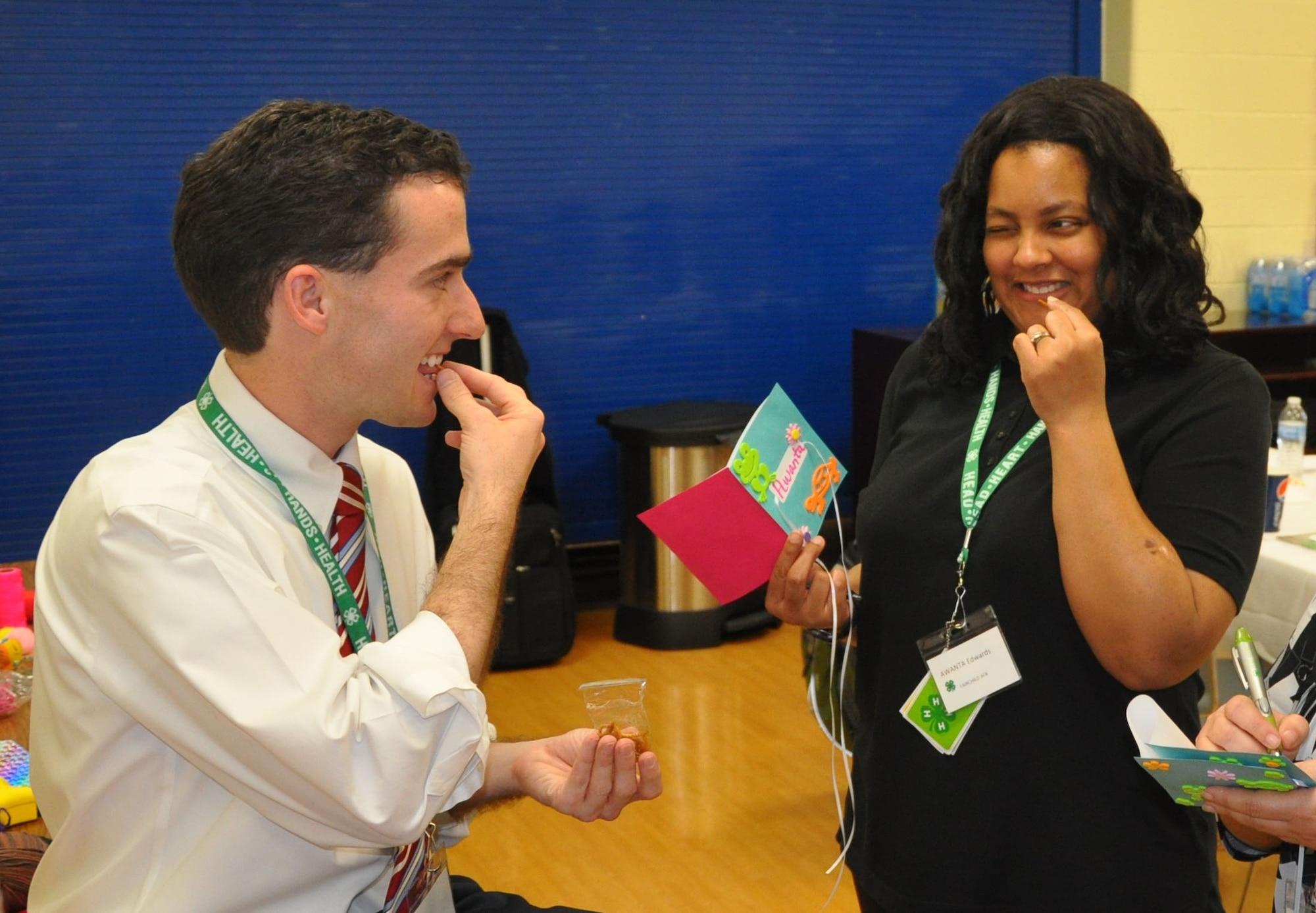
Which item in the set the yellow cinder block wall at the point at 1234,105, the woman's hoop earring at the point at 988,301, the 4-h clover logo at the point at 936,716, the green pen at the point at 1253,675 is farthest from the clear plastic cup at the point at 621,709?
the yellow cinder block wall at the point at 1234,105

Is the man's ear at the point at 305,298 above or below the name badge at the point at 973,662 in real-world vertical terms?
above

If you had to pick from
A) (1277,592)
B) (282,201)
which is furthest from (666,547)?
(282,201)

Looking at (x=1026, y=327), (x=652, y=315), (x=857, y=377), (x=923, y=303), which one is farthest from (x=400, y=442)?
(x=1026, y=327)

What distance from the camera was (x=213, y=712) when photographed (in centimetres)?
130

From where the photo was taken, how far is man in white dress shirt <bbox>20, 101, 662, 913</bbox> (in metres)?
1.31

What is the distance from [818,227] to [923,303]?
68 centimetres

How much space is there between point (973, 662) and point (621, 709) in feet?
1.59

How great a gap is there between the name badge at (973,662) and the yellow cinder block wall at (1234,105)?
4841 millimetres

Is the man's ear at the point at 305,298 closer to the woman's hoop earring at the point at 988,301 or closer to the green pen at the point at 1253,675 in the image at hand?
the woman's hoop earring at the point at 988,301

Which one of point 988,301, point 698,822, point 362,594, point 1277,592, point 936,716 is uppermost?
point 988,301

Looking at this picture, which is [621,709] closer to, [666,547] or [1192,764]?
[1192,764]

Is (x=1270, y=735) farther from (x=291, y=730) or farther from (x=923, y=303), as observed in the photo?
(x=923, y=303)

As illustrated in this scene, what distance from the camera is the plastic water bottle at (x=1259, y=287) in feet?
20.4

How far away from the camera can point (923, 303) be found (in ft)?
19.8
